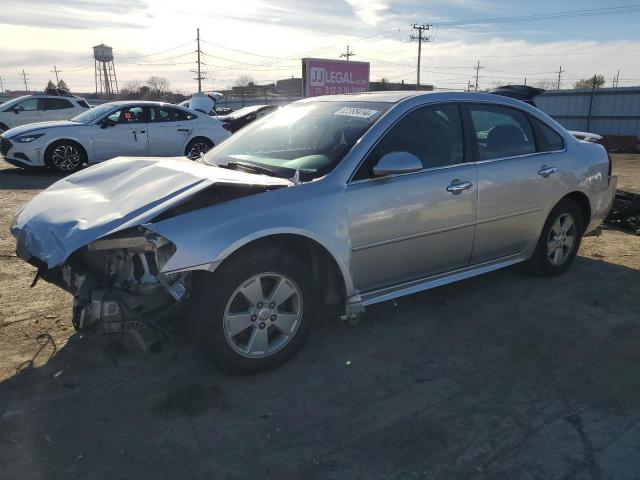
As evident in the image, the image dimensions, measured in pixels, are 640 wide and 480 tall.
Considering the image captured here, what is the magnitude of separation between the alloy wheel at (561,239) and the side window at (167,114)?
31.0 feet

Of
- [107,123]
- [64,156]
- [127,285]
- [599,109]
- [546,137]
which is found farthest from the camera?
[599,109]

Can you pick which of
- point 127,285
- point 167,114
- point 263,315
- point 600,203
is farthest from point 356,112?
point 167,114

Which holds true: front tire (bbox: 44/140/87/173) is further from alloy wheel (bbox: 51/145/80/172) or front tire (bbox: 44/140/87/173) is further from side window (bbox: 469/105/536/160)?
side window (bbox: 469/105/536/160)

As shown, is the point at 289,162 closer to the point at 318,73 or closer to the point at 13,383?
the point at 13,383

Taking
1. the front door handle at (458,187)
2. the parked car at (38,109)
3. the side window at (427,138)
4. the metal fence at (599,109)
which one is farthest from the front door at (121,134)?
the metal fence at (599,109)

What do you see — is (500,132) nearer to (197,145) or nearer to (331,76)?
(197,145)

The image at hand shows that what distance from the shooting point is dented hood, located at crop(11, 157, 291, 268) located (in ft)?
9.53

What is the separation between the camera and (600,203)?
5.13 m

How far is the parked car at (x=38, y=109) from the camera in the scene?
55.0 ft

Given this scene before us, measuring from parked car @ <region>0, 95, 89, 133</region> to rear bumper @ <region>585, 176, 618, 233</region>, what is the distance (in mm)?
15964

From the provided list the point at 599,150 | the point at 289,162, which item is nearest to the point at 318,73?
the point at 599,150

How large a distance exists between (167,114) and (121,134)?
3.92 feet

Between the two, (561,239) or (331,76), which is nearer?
(561,239)

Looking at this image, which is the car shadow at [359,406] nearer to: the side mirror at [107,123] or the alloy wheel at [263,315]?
the alloy wheel at [263,315]
